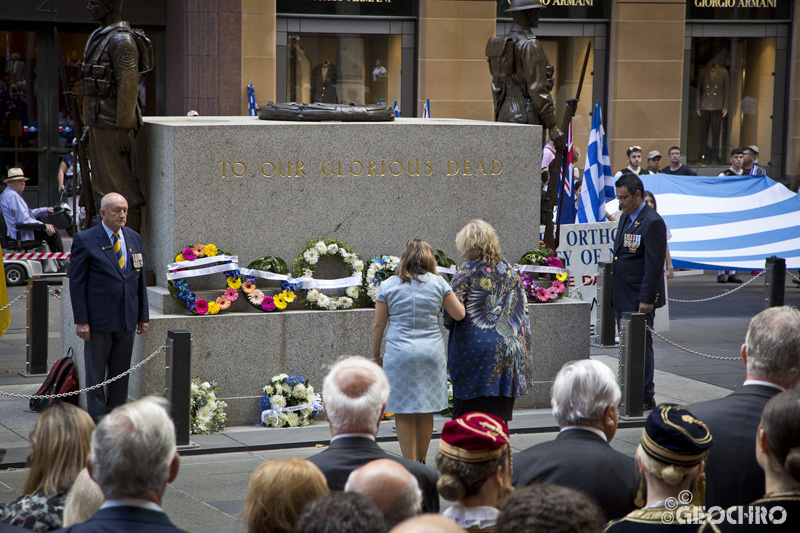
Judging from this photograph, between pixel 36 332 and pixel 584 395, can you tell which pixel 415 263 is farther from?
pixel 36 332

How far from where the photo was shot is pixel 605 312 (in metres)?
12.8

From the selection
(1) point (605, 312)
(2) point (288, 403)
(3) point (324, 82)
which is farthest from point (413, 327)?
(3) point (324, 82)

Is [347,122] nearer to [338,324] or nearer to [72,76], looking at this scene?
[338,324]

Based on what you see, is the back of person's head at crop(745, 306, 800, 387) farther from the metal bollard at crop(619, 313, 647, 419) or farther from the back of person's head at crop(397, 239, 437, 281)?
the metal bollard at crop(619, 313, 647, 419)

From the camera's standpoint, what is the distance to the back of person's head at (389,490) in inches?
139

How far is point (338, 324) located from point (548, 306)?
6.64ft

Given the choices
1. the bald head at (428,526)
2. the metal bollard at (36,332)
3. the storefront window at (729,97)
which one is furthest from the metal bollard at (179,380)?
the storefront window at (729,97)

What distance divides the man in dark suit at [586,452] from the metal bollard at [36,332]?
25.0ft

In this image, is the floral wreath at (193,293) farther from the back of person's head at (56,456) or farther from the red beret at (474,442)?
the red beret at (474,442)

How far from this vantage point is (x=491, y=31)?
22.8 m

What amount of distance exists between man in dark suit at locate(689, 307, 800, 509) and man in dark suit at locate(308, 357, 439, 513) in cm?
113

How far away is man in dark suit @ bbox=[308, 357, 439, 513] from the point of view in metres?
4.38

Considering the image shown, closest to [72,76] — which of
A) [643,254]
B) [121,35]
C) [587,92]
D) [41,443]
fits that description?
[587,92]

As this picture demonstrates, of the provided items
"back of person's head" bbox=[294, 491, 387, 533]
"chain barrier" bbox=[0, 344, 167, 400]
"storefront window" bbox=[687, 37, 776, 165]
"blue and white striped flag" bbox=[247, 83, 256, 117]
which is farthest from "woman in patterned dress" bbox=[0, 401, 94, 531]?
"storefront window" bbox=[687, 37, 776, 165]
